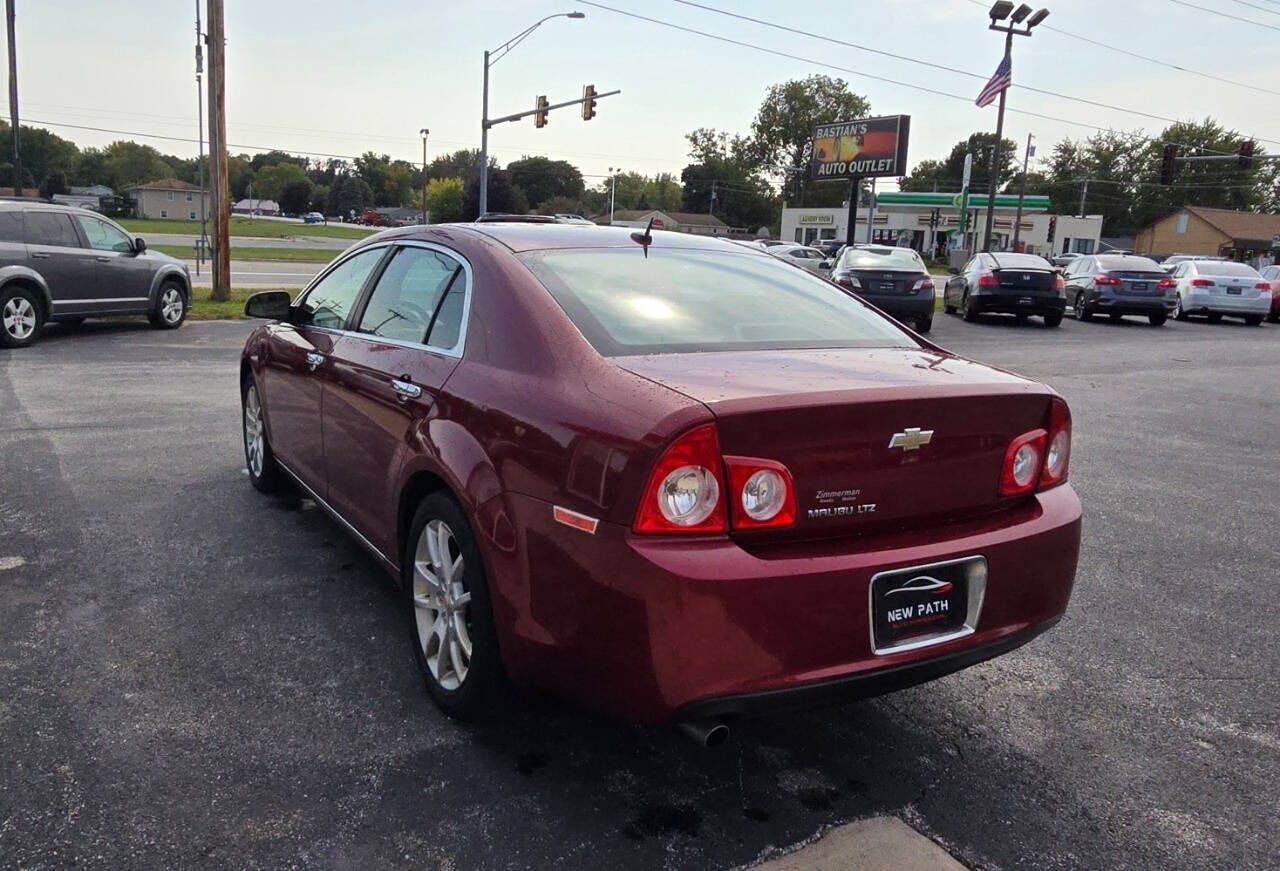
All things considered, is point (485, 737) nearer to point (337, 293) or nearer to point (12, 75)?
point (337, 293)

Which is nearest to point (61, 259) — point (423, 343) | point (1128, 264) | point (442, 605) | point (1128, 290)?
point (423, 343)

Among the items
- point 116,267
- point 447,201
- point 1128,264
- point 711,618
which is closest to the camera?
point 711,618

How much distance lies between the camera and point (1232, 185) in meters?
102

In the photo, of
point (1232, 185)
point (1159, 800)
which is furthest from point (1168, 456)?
point (1232, 185)

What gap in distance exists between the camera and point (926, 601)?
103 inches

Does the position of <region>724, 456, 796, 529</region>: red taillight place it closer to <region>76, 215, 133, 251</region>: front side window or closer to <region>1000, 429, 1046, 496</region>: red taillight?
<region>1000, 429, 1046, 496</region>: red taillight

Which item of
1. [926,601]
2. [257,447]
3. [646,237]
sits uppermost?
[646,237]

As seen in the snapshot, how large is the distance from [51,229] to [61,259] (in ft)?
1.29

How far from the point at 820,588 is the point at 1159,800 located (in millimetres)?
1306

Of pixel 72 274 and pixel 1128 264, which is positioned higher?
pixel 1128 264

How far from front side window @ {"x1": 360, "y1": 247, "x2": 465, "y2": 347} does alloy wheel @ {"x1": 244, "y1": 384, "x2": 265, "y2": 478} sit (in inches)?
68.2

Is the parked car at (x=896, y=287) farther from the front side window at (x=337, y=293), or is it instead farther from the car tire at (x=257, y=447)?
the front side window at (x=337, y=293)

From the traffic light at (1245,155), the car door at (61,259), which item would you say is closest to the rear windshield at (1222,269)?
the traffic light at (1245,155)

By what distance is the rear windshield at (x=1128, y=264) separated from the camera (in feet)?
68.8
